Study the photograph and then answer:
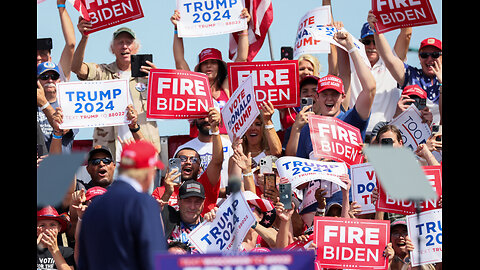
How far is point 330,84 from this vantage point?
1032cm

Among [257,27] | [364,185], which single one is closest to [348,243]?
[364,185]

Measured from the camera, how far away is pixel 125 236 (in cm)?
573

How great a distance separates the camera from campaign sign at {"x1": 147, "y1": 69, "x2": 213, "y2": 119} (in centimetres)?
1071

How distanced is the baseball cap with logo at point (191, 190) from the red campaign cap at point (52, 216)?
1097 mm

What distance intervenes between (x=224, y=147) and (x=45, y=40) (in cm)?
259

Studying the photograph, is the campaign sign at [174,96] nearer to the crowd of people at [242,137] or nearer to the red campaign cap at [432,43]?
the crowd of people at [242,137]

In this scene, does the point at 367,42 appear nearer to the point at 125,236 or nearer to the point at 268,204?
the point at 268,204

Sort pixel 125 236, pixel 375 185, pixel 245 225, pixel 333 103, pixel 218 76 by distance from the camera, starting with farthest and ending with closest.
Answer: pixel 218 76 → pixel 333 103 → pixel 375 185 → pixel 245 225 → pixel 125 236

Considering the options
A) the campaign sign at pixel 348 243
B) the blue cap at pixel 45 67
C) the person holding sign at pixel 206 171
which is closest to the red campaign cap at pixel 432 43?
the person holding sign at pixel 206 171

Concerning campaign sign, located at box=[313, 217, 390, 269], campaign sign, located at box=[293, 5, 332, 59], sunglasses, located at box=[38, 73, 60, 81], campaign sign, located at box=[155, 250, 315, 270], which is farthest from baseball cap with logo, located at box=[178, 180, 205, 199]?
campaign sign, located at box=[155, 250, 315, 270]

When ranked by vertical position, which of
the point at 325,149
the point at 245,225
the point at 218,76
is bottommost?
the point at 245,225

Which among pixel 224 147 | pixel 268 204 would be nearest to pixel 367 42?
pixel 224 147

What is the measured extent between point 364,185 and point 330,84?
1.25 meters

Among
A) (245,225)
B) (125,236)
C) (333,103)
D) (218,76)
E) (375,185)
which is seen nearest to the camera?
(125,236)
